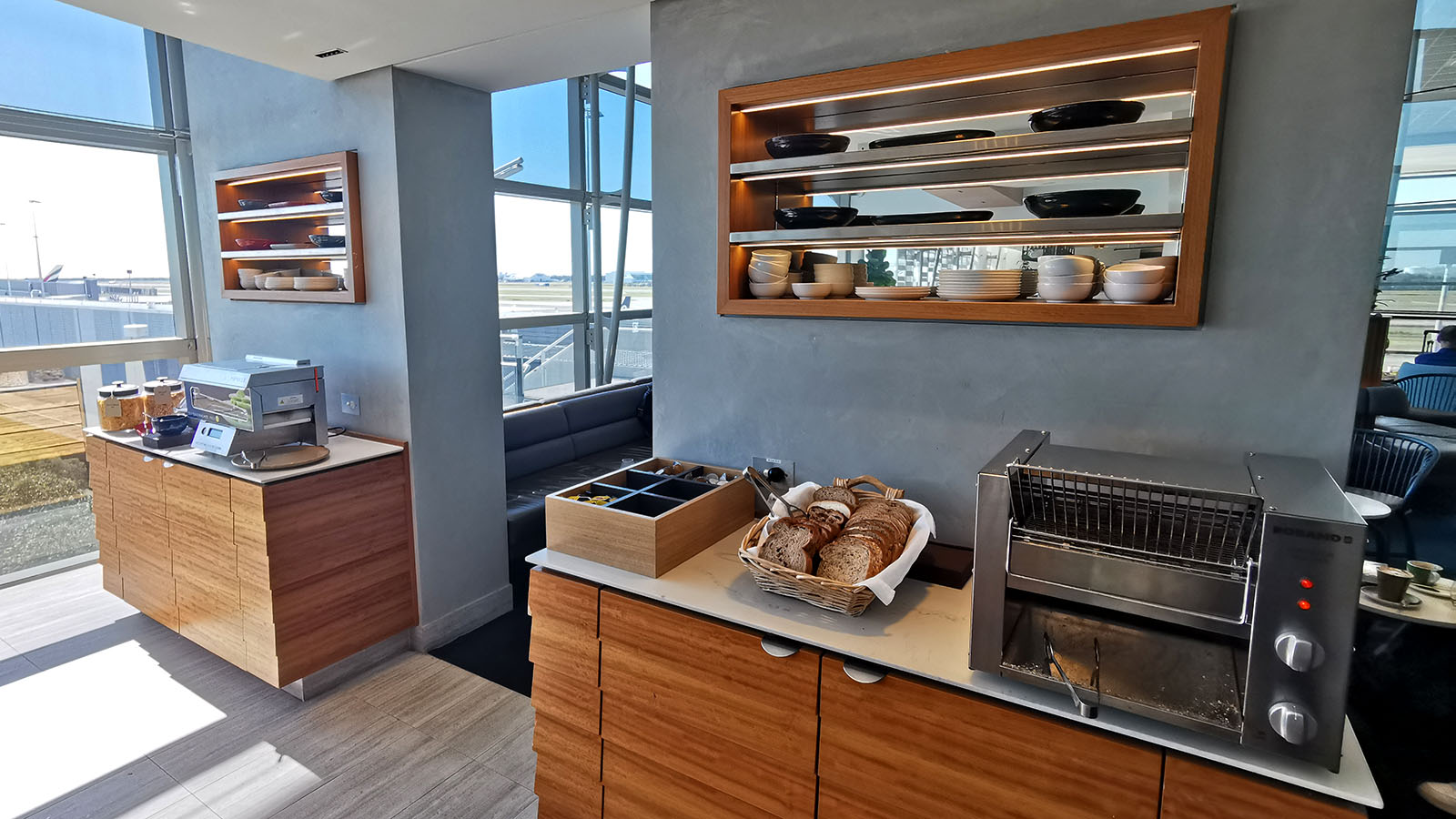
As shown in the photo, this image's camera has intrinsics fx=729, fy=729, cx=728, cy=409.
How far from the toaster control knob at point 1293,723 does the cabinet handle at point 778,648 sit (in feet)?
2.76

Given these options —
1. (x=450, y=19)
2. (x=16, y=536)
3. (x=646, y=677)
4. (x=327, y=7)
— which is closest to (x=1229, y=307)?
(x=646, y=677)

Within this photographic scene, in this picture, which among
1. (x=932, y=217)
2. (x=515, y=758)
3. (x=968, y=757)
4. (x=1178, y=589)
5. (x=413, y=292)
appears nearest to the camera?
(x=1178, y=589)

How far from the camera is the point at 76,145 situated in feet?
12.1

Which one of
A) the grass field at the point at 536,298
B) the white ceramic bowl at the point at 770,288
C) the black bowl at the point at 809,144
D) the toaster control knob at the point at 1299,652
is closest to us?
the toaster control knob at the point at 1299,652

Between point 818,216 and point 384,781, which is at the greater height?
point 818,216

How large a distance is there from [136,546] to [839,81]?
366 cm

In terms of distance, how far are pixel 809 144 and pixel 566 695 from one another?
1677mm

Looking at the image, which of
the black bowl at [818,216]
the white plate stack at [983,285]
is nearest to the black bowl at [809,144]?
the black bowl at [818,216]

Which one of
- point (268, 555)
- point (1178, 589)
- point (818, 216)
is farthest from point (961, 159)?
point (268, 555)

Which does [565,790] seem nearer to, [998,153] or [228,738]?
[228,738]

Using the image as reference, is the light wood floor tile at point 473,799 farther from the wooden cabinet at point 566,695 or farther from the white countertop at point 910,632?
the white countertop at point 910,632

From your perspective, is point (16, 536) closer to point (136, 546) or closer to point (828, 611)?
point (136, 546)

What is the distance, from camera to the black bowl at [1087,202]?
1.69 meters

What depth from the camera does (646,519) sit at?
186 centimetres
